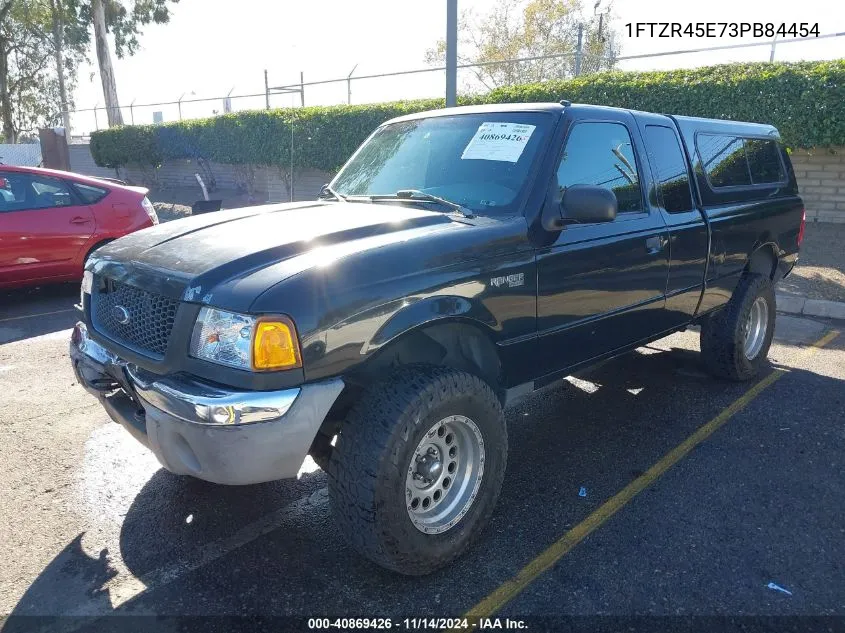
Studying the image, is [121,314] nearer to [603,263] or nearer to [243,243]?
[243,243]

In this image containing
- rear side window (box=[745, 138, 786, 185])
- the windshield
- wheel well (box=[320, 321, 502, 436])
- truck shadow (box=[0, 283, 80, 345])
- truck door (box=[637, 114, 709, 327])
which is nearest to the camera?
wheel well (box=[320, 321, 502, 436])

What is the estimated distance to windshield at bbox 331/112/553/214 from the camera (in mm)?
3436

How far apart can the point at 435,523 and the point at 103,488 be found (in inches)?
76.3

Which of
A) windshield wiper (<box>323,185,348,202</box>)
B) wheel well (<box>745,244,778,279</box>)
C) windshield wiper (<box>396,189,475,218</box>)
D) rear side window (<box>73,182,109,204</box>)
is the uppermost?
windshield wiper (<box>396,189,475,218</box>)

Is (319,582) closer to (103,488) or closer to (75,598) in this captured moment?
(75,598)

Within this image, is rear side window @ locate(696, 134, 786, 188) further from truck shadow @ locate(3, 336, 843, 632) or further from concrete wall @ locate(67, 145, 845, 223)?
concrete wall @ locate(67, 145, 845, 223)

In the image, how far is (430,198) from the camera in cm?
349

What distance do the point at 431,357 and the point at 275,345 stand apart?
91 centimetres

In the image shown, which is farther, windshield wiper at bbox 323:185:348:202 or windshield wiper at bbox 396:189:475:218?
windshield wiper at bbox 323:185:348:202

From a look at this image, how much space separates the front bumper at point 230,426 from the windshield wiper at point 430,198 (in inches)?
46.9

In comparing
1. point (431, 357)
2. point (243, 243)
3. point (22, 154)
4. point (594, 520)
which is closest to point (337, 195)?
point (243, 243)

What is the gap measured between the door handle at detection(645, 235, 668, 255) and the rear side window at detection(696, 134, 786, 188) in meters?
0.94

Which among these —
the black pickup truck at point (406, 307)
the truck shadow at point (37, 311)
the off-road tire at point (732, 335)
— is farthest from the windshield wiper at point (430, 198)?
the truck shadow at point (37, 311)

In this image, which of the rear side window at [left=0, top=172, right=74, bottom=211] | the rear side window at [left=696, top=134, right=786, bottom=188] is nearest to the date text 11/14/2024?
the rear side window at [left=696, top=134, right=786, bottom=188]
